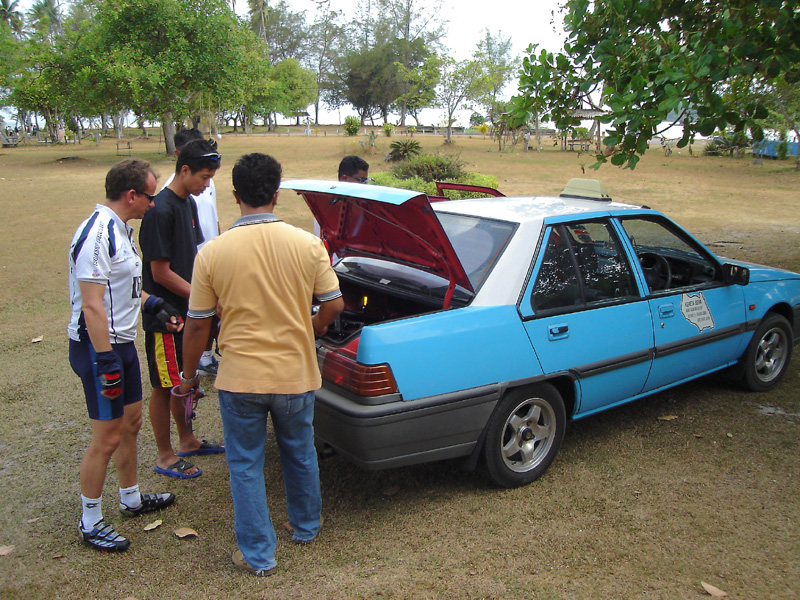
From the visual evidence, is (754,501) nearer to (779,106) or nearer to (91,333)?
(91,333)

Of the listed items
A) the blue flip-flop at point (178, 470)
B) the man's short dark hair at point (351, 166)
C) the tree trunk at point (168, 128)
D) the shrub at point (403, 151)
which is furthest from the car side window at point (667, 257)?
the tree trunk at point (168, 128)

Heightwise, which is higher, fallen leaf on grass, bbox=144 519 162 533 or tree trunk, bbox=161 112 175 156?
tree trunk, bbox=161 112 175 156

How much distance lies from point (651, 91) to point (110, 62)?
26.1 metres

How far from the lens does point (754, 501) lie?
3.52m

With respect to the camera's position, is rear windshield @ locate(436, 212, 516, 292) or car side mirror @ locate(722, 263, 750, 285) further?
car side mirror @ locate(722, 263, 750, 285)

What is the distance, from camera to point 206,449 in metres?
4.10

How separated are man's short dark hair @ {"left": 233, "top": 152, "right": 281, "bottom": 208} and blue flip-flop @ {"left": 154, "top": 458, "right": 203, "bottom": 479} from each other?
189 cm

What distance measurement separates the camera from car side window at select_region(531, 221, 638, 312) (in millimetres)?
3643

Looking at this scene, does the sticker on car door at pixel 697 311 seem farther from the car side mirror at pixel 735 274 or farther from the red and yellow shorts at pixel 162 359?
the red and yellow shorts at pixel 162 359

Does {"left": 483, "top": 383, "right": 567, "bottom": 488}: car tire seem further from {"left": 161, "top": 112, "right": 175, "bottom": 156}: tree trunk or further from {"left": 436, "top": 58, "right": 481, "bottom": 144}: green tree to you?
{"left": 436, "top": 58, "right": 481, "bottom": 144}: green tree

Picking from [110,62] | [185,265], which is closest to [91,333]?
[185,265]

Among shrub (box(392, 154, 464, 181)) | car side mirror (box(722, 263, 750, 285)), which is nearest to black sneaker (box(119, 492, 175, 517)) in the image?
car side mirror (box(722, 263, 750, 285))

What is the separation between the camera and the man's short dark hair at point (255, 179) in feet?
8.84

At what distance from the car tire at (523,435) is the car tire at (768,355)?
202 cm
